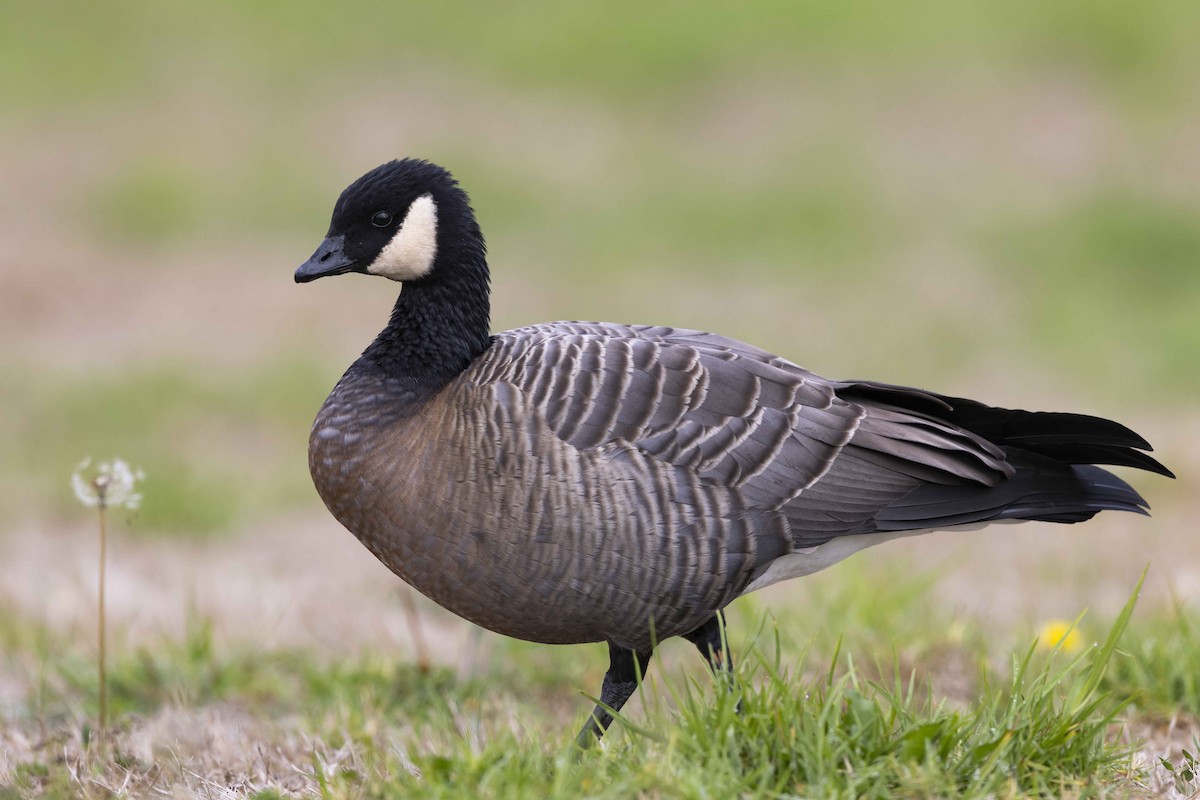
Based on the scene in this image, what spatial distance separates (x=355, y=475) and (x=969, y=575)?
16.4ft

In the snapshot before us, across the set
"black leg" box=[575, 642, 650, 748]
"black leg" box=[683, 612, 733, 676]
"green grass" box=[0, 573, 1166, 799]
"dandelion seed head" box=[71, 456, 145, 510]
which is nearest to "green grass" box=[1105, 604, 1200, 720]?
"green grass" box=[0, 573, 1166, 799]

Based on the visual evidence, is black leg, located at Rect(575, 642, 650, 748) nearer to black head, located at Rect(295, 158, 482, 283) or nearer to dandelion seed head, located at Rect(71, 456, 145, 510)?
black head, located at Rect(295, 158, 482, 283)

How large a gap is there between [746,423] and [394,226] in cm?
145

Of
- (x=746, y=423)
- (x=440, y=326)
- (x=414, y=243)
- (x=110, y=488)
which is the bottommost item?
(x=110, y=488)

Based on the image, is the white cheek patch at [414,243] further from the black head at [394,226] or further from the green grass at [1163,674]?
the green grass at [1163,674]

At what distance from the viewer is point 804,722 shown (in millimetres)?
3395

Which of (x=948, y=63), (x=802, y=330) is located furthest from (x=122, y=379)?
(x=948, y=63)

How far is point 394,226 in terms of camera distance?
14.5 ft

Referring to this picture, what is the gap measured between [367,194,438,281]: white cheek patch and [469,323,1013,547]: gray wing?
42 cm

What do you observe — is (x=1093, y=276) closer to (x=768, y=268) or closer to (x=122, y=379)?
(x=768, y=268)

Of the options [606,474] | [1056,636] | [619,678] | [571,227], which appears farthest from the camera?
[571,227]

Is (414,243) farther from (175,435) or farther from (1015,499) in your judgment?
(175,435)

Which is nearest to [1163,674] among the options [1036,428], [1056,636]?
[1056,636]

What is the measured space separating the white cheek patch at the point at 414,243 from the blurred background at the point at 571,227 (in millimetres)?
2282
